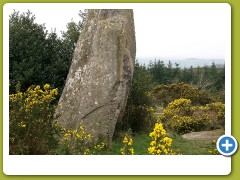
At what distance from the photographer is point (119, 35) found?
10.5 meters

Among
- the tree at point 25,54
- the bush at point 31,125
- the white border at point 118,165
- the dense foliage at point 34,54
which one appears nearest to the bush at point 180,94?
the dense foliage at point 34,54

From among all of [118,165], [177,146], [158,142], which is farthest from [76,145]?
[177,146]

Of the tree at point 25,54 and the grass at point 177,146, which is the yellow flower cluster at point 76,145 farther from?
the tree at point 25,54

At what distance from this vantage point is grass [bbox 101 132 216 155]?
9766 millimetres

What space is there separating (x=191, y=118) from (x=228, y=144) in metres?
9.29

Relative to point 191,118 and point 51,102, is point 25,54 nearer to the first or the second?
point 51,102

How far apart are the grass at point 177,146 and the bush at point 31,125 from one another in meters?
1.90

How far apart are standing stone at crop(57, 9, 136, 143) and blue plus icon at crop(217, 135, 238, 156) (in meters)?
3.93

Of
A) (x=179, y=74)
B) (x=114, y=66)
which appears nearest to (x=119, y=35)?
(x=114, y=66)

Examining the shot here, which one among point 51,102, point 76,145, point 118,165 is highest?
point 51,102

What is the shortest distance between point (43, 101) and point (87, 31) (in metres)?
3.32

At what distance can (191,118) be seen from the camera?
1588 cm

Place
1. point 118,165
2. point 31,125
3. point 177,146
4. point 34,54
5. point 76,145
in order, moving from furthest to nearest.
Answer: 1. point 34,54
2. point 177,146
3. point 76,145
4. point 31,125
5. point 118,165

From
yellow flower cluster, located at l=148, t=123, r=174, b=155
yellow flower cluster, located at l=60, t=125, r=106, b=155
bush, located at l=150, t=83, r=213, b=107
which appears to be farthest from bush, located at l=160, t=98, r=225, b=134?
yellow flower cluster, located at l=148, t=123, r=174, b=155
